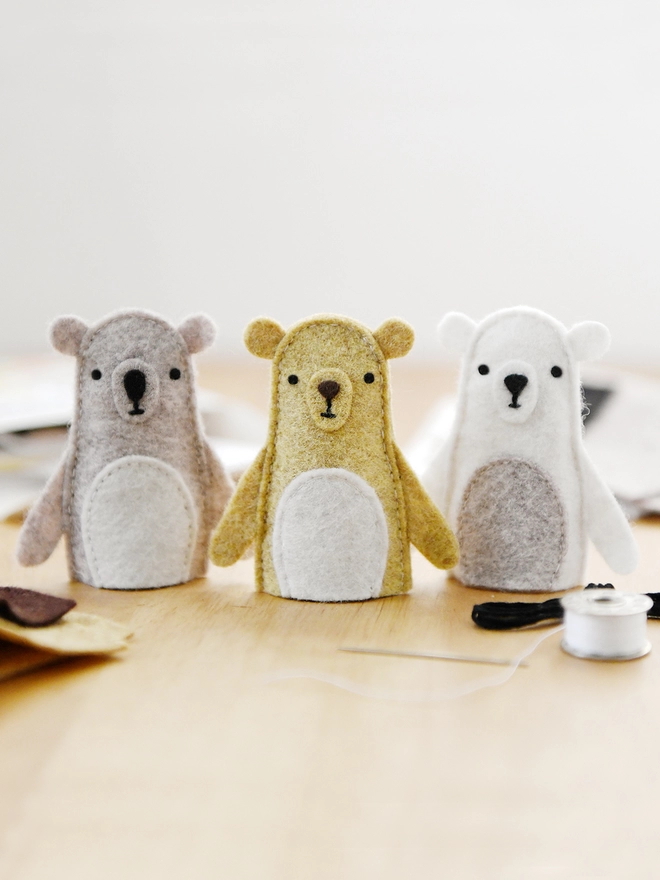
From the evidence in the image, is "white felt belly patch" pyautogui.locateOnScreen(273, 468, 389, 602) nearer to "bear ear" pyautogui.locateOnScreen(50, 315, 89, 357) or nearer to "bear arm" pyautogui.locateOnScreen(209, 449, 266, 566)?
"bear arm" pyautogui.locateOnScreen(209, 449, 266, 566)

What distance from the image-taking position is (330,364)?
2.45 feet

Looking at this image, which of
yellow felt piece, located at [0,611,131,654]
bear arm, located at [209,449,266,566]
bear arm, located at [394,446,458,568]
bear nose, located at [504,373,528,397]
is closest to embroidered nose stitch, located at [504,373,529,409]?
bear nose, located at [504,373,528,397]

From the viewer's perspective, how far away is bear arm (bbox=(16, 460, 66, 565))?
79 centimetres

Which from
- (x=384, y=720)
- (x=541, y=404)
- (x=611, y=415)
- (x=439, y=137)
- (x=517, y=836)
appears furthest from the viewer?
(x=439, y=137)

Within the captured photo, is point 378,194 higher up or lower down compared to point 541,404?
higher up

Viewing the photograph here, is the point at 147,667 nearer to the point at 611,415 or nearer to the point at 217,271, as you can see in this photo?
the point at 611,415

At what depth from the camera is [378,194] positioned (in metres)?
2.24

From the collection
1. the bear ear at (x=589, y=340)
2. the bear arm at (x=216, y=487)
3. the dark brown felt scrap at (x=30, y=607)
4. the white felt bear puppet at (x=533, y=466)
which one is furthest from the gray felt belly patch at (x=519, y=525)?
the dark brown felt scrap at (x=30, y=607)

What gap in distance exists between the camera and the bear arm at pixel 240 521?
0.78m

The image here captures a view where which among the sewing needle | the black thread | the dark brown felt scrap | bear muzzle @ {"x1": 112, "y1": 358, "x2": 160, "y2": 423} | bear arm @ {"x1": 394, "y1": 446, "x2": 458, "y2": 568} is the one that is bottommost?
the sewing needle

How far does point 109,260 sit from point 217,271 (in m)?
0.26

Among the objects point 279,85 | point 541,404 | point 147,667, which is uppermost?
point 279,85

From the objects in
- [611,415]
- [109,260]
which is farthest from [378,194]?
[611,415]

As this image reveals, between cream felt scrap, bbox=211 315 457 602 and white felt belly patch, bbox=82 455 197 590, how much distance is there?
49mm
